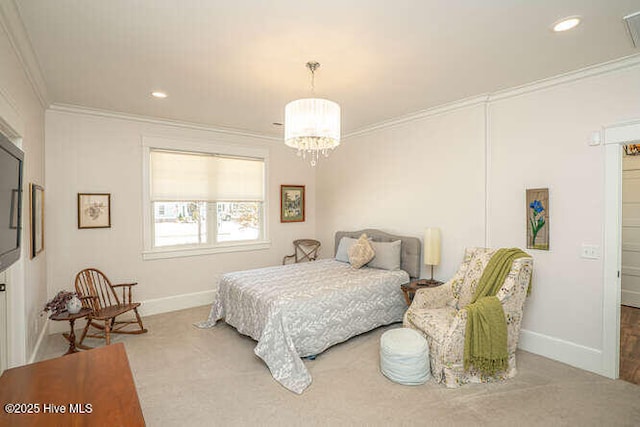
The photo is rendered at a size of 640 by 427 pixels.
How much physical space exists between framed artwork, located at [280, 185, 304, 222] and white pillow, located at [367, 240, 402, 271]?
1986 mm

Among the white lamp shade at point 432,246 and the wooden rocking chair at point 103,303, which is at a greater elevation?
the white lamp shade at point 432,246

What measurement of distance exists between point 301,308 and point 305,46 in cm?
230

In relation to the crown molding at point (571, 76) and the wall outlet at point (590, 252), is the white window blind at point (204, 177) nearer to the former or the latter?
the crown molding at point (571, 76)

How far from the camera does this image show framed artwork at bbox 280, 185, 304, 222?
18.7 ft

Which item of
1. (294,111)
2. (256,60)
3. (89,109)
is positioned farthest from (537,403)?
(89,109)

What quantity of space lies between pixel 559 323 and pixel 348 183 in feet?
11.1

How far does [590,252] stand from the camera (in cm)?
290

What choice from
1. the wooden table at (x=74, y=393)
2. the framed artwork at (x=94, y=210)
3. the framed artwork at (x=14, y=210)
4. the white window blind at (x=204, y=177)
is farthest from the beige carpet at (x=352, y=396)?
the white window blind at (x=204, y=177)

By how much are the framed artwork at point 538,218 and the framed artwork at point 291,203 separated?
3672mm

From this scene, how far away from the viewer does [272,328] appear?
292cm

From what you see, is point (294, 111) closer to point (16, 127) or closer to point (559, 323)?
point (16, 127)

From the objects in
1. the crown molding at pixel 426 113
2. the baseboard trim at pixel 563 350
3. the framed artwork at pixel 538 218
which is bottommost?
the baseboard trim at pixel 563 350

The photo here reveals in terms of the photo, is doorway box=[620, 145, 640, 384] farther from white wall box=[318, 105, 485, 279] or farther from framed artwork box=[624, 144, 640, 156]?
white wall box=[318, 105, 485, 279]

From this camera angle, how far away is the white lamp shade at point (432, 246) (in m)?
3.84
